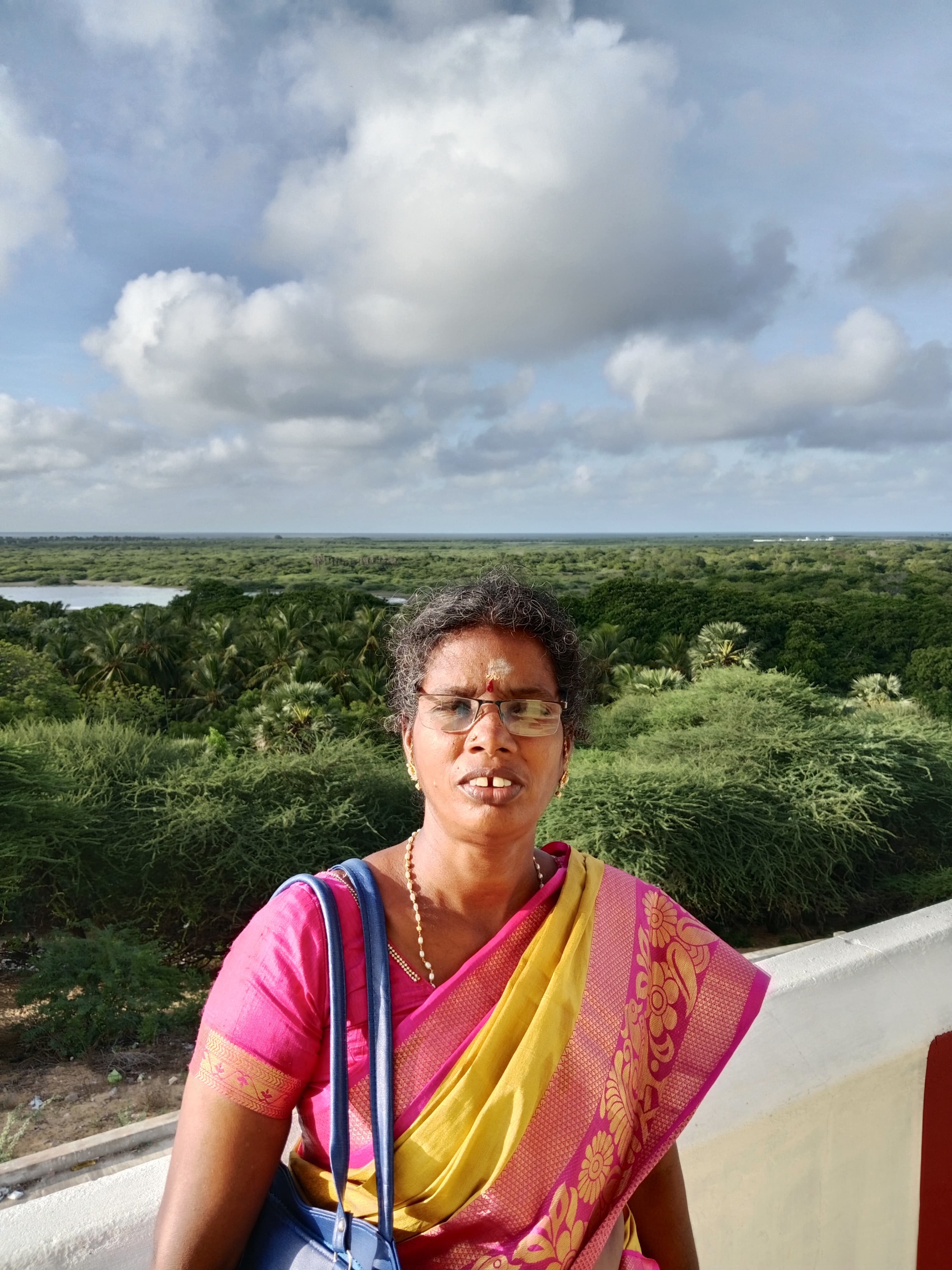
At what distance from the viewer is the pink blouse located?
106 centimetres

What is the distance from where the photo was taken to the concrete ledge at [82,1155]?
6.14m

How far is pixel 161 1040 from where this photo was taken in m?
10.8

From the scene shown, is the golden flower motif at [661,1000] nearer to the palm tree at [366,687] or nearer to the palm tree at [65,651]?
the palm tree at [366,687]

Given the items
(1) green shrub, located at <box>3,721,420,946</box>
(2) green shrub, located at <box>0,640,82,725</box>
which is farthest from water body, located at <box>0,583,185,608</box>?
(1) green shrub, located at <box>3,721,420,946</box>

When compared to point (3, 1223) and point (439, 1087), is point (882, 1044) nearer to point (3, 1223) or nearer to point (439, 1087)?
point (439, 1087)

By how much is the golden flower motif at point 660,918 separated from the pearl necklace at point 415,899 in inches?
7.5

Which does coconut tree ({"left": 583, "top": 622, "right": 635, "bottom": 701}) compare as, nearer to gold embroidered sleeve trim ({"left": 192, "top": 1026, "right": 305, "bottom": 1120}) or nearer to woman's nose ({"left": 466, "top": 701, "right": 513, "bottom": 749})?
woman's nose ({"left": 466, "top": 701, "right": 513, "bottom": 749})

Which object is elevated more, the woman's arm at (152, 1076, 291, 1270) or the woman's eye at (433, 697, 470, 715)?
the woman's eye at (433, 697, 470, 715)

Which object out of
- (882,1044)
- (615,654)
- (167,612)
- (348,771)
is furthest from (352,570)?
(882,1044)

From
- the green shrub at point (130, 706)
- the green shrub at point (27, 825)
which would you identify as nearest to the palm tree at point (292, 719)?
the green shrub at point (130, 706)

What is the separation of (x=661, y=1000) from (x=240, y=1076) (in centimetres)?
69

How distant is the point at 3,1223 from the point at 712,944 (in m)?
1.13

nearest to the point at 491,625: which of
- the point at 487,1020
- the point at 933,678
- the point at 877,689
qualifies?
the point at 487,1020

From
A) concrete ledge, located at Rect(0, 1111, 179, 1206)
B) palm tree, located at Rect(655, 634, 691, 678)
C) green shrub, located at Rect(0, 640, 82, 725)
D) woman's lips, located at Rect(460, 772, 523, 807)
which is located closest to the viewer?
woman's lips, located at Rect(460, 772, 523, 807)
